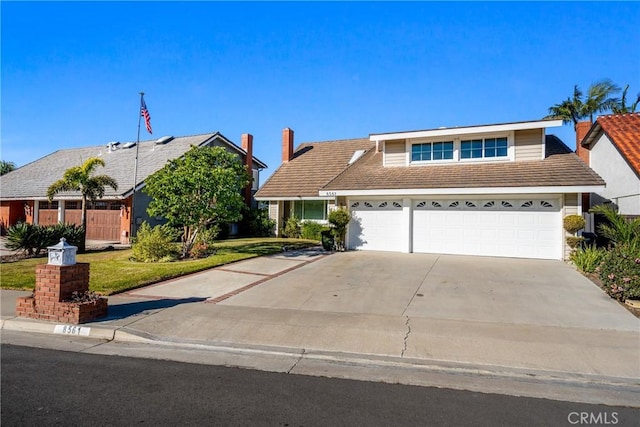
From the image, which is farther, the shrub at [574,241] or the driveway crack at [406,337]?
the shrub at [574,241]

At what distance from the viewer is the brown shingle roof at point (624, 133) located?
14.4 meters

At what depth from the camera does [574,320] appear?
22.9 ft

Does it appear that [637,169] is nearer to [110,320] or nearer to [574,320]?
[574,320]

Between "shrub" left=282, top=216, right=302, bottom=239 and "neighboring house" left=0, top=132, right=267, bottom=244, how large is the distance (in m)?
4.91

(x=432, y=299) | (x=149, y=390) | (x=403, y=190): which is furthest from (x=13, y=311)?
(x=403, y=190)

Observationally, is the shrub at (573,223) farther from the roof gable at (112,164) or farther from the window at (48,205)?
the window at (48,205)

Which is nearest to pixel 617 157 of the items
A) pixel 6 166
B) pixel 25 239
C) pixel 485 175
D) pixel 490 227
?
pixel 485 175

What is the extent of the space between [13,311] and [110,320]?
86.6 inches

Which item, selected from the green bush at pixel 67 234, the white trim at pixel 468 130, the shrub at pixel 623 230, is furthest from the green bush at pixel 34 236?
the shrub at pixel 623 230

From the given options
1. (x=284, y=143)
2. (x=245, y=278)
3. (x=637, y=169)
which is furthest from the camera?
(x=284, y=143)

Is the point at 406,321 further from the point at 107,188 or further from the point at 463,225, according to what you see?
the point at 107,188

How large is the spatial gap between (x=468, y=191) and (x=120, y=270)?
41.1 feet

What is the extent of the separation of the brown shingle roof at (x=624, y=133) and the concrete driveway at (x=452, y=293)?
5.32 metres

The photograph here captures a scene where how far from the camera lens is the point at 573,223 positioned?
1316 centimetres
